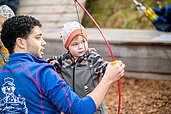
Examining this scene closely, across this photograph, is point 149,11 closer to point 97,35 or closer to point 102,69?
point 97,35

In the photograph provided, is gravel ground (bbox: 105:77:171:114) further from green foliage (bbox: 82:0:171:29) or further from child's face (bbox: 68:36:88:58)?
child's face (bbox: 68:36:88:58)

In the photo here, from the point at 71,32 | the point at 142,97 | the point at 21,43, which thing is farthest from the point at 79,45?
the point at 142,97

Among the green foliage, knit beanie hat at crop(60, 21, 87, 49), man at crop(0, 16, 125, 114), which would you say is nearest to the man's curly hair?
man at crop(0, 16, 125, 114)

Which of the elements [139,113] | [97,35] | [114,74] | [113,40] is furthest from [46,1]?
[114,74]

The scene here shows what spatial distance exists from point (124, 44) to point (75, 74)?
249 centimetres

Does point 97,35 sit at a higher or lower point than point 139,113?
higher

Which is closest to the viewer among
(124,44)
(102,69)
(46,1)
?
(102,69)

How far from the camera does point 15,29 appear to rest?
2014mm

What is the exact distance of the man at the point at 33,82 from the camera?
1.85 metres

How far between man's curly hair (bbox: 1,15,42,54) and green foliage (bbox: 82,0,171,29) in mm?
4977

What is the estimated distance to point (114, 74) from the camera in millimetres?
1945

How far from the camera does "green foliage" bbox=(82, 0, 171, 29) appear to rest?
695 cm

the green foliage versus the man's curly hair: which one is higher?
the green foliage

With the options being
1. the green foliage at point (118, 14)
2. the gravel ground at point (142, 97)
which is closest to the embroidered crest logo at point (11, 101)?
the gravel ground at point (142, 97)
